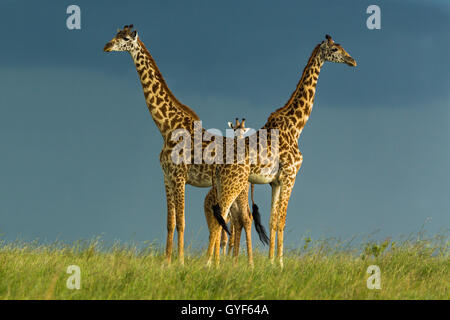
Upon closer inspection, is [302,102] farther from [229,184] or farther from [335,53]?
[229,184]

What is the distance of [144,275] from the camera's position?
8.09 meters

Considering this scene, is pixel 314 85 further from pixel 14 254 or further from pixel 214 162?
pixel 14 254

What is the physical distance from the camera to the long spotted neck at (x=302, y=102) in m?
11.3

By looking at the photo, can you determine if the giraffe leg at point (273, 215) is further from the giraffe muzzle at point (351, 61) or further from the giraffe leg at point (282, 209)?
the giraffe muzzle at point (351, 61)

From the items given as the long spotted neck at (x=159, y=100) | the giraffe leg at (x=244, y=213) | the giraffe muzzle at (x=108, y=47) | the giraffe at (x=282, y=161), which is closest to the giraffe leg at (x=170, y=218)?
the giraffe at (x=282, y=161)

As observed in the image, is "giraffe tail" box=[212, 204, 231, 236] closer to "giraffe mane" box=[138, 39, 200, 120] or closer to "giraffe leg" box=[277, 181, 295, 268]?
"giraffe leg" box=[277, 181, 295, 268]

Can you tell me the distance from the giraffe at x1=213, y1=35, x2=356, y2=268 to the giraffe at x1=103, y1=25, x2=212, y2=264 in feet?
1.98

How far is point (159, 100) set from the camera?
11.1 meters

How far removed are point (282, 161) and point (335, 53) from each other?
106 inches

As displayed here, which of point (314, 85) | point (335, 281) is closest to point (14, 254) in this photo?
point (335, 281)

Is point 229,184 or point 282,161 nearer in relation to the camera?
point 229,184

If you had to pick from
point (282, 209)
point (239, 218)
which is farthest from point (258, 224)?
point (282, 209)
